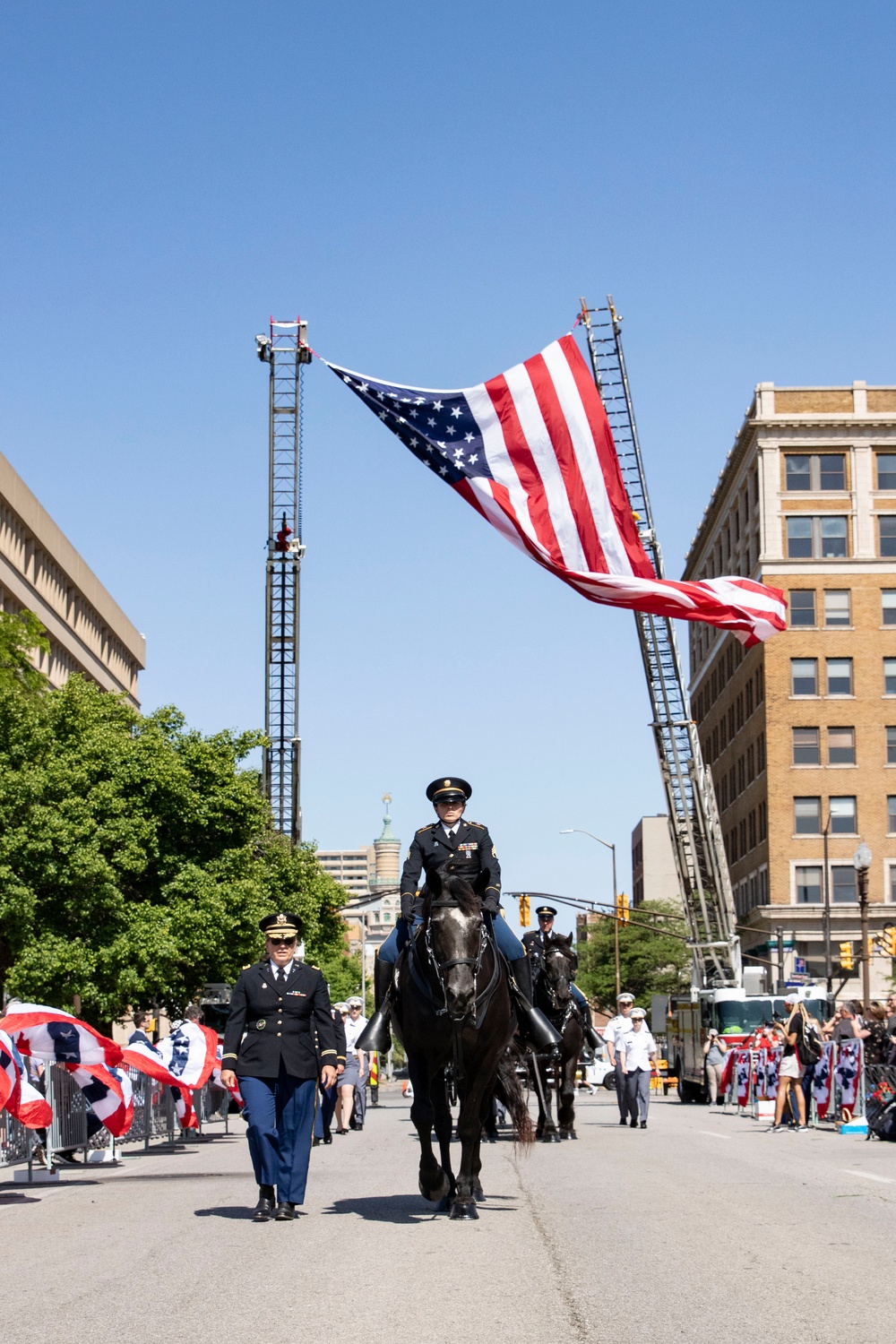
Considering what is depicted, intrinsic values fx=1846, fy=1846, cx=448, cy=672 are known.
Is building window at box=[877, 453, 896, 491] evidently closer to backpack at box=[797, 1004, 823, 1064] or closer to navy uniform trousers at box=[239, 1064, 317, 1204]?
backpack at box=[797, 1004, 823, 1064]

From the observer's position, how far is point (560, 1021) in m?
21.1

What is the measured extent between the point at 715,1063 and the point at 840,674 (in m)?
37.7

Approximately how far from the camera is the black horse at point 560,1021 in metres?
20.9

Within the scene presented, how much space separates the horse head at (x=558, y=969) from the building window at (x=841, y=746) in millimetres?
57430

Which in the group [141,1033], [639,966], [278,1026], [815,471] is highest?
[815,471]

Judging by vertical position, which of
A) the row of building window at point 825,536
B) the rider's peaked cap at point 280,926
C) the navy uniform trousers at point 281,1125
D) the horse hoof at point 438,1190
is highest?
the row of building window at point 825,536

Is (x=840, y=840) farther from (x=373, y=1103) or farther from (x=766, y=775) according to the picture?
(x=373, y=1103)

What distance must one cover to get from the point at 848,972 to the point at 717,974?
6034mm

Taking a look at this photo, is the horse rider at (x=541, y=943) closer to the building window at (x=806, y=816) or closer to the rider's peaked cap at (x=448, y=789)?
the rider's peaked cap at (x=448, y=789)

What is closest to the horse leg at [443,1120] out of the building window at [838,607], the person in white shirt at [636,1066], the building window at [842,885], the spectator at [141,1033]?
the spectator at [141,1033]

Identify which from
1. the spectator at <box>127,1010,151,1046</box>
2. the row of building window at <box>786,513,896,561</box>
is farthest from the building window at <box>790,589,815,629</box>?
the spectator at <box>127,1010,151,1046</box>

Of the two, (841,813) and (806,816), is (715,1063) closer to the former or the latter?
(806,816)

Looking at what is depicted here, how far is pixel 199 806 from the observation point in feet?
157

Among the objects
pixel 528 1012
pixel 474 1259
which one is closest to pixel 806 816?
pixel 528 1012
